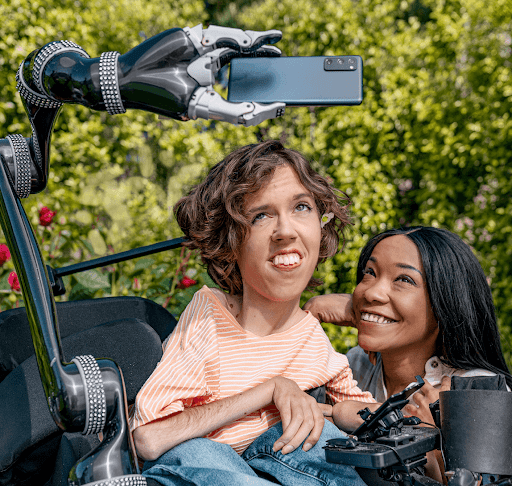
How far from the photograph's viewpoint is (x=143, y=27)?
564 cm

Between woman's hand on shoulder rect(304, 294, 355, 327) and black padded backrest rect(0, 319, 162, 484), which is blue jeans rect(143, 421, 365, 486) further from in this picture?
woman's hand on shoulder rect(304, 294, 355, 327)

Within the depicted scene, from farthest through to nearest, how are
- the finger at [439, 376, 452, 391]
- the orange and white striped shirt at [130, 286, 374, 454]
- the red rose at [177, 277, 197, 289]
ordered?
1. the red rose at [177, 277, 197, 289]
2. the finger at [439, 376, 452, 391]
3. the orange and white striped shirt at [130, 286, 374, 454]

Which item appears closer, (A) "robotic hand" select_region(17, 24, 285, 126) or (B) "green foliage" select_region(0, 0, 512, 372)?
(A) "robotic hand" select_region(17, 24, 285, 126)

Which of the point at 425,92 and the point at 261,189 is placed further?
the point at 425,92

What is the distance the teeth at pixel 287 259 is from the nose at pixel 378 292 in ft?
1.05

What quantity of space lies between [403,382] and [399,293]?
0.32 m

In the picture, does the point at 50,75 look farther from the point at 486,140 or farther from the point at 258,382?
the point at 486,140

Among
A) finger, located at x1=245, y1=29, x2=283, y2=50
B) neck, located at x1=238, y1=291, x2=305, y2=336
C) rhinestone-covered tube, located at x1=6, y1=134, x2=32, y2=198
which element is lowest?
neck, located at x1=238, y1=291, x2=305, y2=336

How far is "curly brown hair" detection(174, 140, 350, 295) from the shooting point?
1.67 m

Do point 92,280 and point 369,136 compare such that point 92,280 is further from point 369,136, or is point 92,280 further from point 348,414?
point 369,136

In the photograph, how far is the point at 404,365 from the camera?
189 cm

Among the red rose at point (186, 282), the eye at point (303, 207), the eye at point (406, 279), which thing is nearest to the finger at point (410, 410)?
the eye at point (406, 279)

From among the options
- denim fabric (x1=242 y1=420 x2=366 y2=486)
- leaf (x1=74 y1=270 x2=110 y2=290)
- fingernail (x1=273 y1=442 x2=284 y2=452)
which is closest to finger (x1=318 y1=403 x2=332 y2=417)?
denim fabric (x1=242 y1=420 x2=366 y2=486)

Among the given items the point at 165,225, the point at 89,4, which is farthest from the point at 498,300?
the point at 89,4
